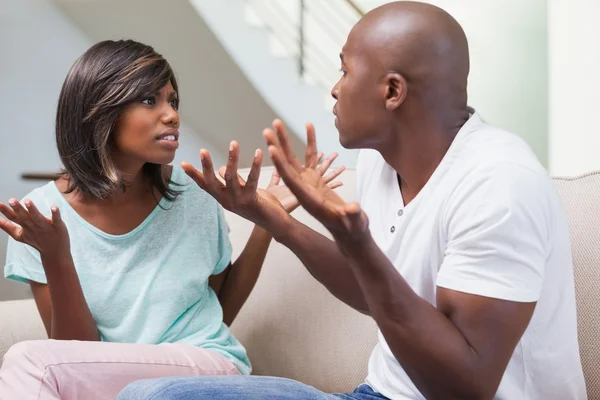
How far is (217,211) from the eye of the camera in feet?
5.53

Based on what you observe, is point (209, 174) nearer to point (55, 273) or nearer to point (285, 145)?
point (285, 145)

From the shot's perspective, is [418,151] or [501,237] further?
[418,151]

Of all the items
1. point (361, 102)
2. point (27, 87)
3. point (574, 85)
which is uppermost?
point (27, 87)

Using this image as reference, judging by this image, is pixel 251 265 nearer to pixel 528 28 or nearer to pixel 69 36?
pixel 528 28

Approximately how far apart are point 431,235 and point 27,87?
281 centimetres

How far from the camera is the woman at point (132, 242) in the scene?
1.47m

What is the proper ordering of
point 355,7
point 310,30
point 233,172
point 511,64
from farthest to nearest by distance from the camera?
point 310,30 → point 355,7 → point 511,64 → point 233,172

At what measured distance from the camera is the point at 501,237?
954mm

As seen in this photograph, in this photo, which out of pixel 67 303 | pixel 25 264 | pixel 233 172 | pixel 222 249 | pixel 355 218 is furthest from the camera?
pixel 222 249

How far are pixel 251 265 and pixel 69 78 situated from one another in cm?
52

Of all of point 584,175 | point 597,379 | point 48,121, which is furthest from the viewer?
point 48,121

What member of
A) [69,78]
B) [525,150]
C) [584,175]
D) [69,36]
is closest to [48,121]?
[69,36]

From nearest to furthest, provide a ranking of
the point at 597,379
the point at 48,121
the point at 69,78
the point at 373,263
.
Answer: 1. the point at 373,263
2. the point at 597,379
3. the point at 69,78
4. the point at 48,121

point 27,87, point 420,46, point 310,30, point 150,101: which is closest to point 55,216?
point 150,101
